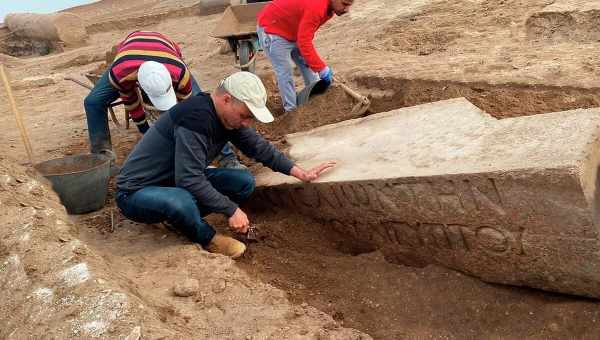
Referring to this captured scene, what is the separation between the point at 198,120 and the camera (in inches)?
126

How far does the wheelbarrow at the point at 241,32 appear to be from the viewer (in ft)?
20.9

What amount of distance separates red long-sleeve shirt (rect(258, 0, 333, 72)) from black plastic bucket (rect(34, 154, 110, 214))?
6.07 ft

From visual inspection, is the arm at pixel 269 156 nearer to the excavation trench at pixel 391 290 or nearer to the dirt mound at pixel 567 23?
the excavation trench at pixel 391 290

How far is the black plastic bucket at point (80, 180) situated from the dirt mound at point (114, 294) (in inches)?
23.8

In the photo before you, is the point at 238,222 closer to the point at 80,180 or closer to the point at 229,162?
the point at 229,162

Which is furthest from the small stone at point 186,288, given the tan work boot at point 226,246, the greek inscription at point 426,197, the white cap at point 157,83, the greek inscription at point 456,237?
the white cap at point 157,83

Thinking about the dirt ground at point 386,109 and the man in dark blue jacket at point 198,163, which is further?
the man in dark blue jacket at point 198,163

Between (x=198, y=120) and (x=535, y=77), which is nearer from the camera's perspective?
(x=198, y=120)

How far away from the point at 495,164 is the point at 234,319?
4.60 ft

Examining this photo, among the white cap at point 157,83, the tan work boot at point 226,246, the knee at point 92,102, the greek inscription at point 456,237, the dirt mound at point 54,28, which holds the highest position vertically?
the white cap at point 157,83

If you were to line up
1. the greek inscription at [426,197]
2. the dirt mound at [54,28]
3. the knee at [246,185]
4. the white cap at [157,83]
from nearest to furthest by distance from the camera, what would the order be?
1. the greek inscription at [426,197]
2. the knee at [246,185]
3. the white cap at [157,83]
4. the dirt mound at [54,28]

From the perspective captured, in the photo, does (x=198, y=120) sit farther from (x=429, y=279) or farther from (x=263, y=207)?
(x=429, y=279)

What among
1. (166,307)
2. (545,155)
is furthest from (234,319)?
(545,155)

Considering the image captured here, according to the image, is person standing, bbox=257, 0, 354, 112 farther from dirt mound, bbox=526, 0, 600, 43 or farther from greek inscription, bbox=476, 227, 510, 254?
dirt mound, bbox=526, 0, 600, 43
